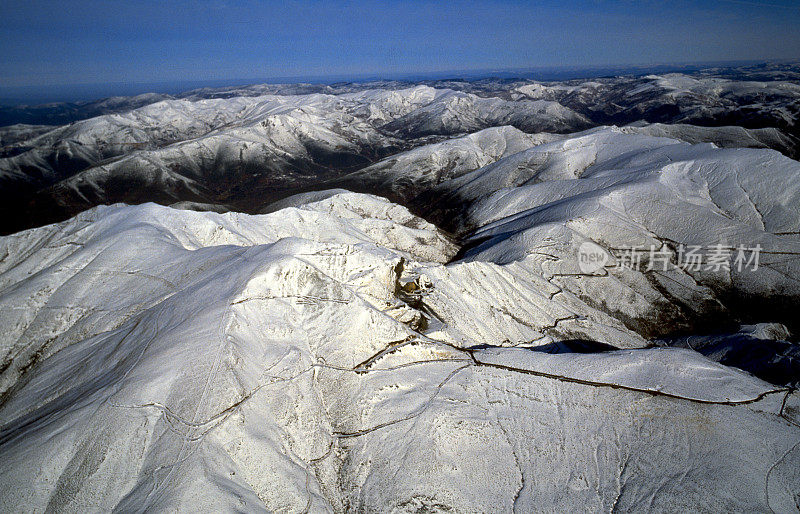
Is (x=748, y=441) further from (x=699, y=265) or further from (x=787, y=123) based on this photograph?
(x=787, y=123)

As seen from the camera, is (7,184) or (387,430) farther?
(7,184)

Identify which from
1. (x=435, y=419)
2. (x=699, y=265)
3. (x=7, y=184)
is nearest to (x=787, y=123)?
(x=699, y=265)
